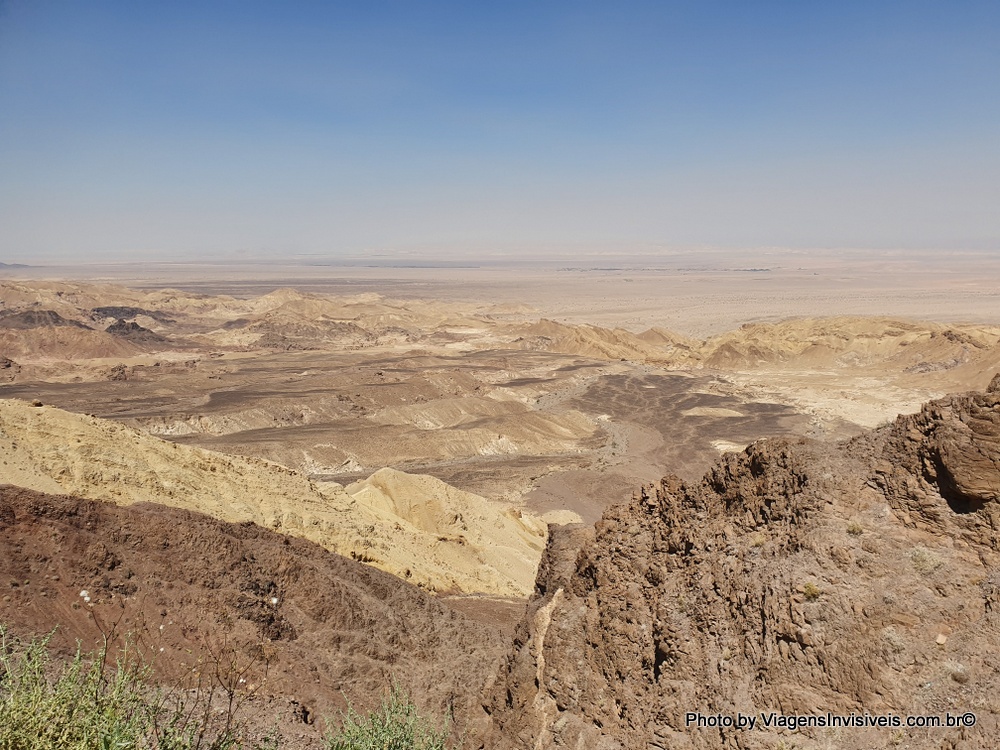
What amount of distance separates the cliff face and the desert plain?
0.31 feet

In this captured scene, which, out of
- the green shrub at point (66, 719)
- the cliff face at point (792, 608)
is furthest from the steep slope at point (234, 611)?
the green shrub at point (66, 719)

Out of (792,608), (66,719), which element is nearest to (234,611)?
(66,719)

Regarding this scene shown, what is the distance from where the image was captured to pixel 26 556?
10.2 metres

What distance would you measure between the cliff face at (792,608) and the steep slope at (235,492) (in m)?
8.72

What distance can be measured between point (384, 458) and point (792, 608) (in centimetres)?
3270

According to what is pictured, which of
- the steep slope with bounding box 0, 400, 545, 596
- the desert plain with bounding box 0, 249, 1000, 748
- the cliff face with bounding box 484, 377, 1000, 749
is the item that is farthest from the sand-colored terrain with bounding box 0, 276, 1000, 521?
the cliff face with bounding box 484, 377, 1000, 749

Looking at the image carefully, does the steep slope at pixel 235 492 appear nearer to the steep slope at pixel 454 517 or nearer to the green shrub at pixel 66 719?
the steep slope at pixel 454 517

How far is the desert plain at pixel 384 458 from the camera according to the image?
1024 centimetres

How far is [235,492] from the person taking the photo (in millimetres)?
16922

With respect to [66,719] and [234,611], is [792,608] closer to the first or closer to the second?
[66,719]

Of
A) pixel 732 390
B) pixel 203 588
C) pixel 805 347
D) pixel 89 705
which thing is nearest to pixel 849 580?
pixel 89 705

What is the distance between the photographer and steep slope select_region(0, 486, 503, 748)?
9.63 metres

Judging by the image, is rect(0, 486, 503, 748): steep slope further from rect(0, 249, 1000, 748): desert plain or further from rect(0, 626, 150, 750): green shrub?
rect(0, 626, 150, 750): green shrub

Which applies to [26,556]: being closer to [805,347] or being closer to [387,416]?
[387,416]
